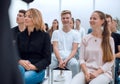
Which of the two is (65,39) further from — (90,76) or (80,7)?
(80,7)

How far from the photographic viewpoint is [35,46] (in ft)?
9.50

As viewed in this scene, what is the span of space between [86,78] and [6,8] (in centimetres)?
232

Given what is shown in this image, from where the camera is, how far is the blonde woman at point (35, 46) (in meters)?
2.80

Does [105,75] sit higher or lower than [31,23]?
lower

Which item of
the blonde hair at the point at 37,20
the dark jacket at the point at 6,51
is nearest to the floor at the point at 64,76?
the blonde hair at the point at 37,20

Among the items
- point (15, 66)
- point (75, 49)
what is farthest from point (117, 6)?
point (15, 66)

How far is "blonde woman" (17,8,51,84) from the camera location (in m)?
2.80

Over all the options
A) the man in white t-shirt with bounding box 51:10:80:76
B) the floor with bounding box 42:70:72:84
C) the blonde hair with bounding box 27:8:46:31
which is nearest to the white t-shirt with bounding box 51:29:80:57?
the man in white t-shirt with bounding box 51:10:80:76

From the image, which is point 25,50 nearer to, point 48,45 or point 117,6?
point 48,45

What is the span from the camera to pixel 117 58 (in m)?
3.49

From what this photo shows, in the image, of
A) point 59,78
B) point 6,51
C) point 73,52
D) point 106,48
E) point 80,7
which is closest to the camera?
point 6,51

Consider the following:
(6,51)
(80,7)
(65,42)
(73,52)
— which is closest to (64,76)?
(73,52)

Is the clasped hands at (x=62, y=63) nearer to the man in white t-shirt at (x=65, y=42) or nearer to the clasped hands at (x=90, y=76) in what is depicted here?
the man in white t-shirt at (x=65, y=42)

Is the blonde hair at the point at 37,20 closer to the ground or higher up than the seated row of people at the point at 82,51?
higher up
